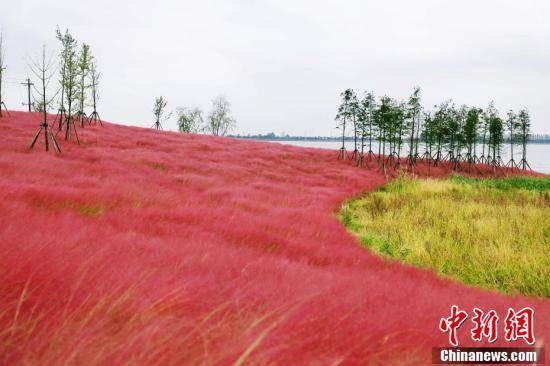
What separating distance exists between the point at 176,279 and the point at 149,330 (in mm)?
832

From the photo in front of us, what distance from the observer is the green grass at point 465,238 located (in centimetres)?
655

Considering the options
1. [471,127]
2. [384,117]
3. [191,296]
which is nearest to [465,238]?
[191,296]

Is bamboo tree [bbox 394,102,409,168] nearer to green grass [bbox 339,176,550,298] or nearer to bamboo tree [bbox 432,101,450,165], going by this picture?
bamboo tree [bbox 432,101,450,165]

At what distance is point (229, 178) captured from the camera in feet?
47.7

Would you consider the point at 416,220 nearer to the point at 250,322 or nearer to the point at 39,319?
the point at 250,322

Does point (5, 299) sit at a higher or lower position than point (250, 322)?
higher

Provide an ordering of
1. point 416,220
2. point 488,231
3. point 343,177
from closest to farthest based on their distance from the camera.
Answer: point 488,231, point 416,220, point 343,177

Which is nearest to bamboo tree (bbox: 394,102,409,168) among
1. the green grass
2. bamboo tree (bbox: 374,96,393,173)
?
bamboo tree (bbox: 374,96,393,173)

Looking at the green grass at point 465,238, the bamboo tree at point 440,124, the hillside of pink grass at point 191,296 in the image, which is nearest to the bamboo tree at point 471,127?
the bamboo tree at point 440,124

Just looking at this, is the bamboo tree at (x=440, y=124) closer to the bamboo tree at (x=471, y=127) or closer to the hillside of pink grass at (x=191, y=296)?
the bamboo tree at (x=471, y=127)

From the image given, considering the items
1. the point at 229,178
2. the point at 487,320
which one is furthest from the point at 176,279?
the point at 229,178

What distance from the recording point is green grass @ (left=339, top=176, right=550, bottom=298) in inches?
258

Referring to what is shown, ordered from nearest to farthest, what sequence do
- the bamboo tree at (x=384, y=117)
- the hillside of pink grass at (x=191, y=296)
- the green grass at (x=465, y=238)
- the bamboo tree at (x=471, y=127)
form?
the hillside of pink grass at (x=191, y=296) < the green grass at (x=465, y=238) < the bamboo tree at (x=384, y=117) < the bamboo tree at (x=471, y=127)

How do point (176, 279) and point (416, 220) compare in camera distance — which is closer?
point (176, 279)
